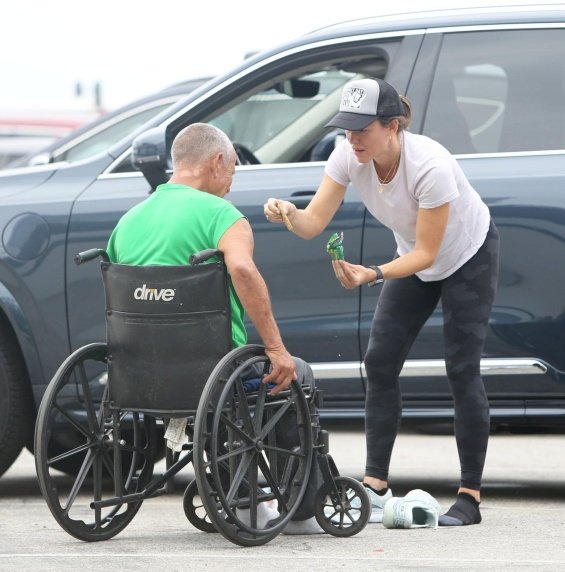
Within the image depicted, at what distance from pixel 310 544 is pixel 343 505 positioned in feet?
0.59

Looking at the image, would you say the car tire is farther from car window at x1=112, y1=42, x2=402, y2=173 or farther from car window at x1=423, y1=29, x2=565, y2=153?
car window at x1=423, y1=29, x2=565, y2=153

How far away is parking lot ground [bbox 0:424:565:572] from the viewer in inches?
178

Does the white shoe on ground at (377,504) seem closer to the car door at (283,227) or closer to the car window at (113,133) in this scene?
the car door at (283,227)

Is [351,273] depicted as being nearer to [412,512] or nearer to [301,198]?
[412,512]

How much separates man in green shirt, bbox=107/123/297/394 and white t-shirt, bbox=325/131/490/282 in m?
0.57

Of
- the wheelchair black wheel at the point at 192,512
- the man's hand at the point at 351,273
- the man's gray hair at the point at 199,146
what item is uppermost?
the man's gray hair at the point at 199,146

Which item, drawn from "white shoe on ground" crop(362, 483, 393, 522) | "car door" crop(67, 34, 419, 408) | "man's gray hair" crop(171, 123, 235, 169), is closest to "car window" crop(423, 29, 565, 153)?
"car door" crop(67, 34, 419, 408)

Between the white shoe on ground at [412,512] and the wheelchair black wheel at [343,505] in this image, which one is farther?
the white shoe on ground at [412,512]

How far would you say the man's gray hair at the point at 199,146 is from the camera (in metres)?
5.04

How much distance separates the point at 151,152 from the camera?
589 cm

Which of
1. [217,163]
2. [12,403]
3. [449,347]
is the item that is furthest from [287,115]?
[217,163]

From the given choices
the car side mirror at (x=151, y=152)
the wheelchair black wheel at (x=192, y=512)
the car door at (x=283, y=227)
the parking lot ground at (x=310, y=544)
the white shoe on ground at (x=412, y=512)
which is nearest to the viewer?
the parking lot ground at (x=310, y=544)

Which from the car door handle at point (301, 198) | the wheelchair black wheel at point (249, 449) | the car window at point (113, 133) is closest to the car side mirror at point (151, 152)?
the car door handle at point (301, 198)

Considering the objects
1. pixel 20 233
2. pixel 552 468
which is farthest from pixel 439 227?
pixel 552 468
